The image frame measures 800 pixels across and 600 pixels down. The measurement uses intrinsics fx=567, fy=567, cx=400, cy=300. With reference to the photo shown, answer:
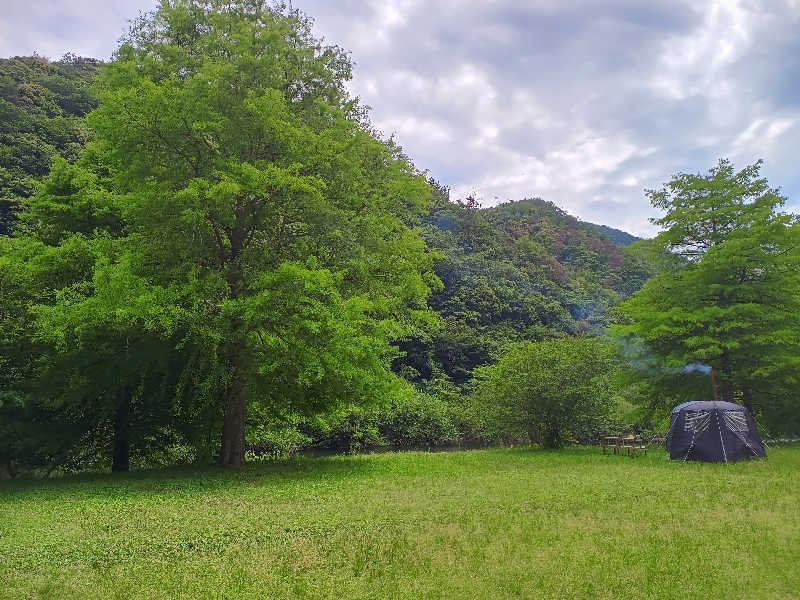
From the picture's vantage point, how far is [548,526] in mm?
8125

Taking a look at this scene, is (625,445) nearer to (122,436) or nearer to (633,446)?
(633,446)

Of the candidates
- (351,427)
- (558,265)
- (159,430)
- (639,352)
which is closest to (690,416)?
(639,352)

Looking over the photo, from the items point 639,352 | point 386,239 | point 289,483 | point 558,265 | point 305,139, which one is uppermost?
point 558,265

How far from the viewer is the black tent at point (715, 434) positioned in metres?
17.0

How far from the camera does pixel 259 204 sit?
16.0 metres

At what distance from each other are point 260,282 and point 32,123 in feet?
146

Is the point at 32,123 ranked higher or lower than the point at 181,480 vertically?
higher

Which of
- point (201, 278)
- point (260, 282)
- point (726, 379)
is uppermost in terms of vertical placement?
point (201, 278)

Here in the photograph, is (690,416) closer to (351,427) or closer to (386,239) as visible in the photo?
(386,239)

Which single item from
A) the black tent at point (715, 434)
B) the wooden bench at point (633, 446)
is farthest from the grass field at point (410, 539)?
the wooden bench at point (633, 446)

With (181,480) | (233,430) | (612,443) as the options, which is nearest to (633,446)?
(612,443)

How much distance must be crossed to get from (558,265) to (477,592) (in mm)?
70843

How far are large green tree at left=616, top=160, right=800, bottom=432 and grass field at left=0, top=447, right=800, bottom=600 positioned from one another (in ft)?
26.8

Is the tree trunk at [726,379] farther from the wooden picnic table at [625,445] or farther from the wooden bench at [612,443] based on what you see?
the wooden bench at [612,443]
